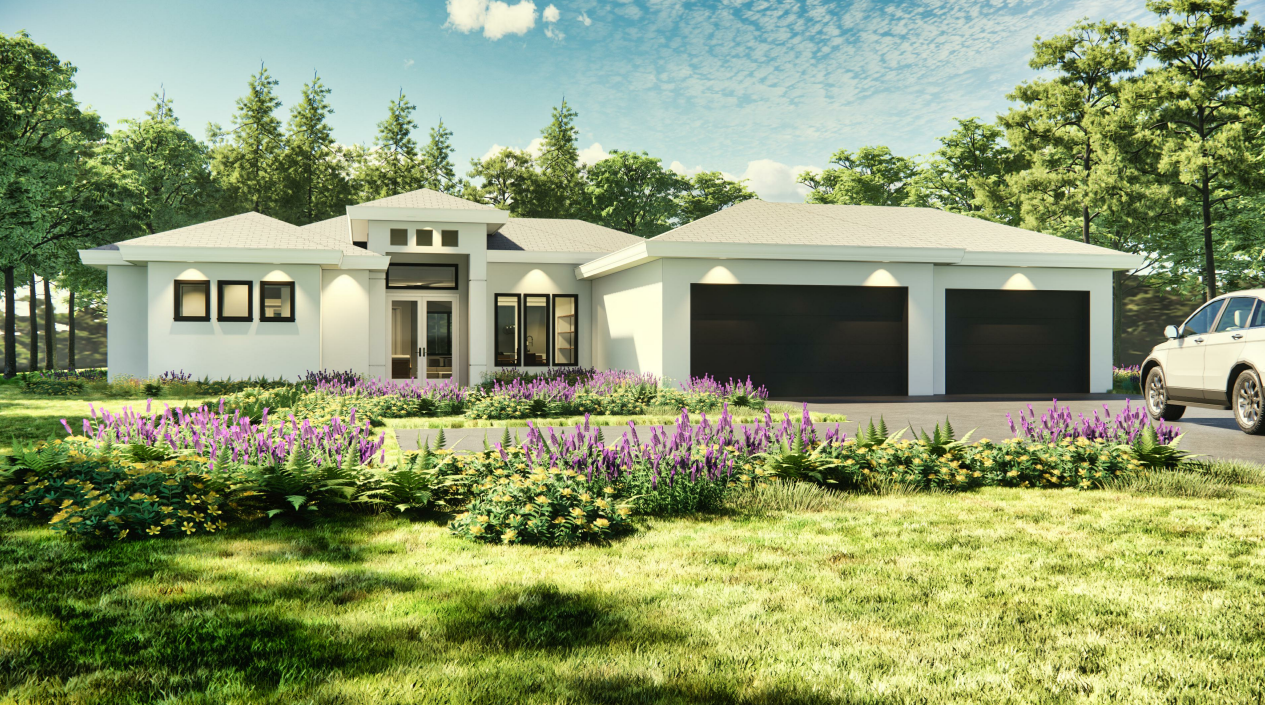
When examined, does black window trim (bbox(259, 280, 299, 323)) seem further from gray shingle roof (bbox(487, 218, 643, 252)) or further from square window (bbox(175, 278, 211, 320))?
gray shingle roof (bbox(487, 218, 643, 252))

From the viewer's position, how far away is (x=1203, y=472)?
22.6 feet

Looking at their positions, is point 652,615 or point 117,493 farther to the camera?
point 117,493

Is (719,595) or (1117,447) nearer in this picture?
(719,595)

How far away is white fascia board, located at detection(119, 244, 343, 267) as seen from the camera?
54.6 ft

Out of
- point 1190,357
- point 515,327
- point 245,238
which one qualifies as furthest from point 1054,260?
point 245,238

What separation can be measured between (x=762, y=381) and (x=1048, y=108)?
22.8 metres

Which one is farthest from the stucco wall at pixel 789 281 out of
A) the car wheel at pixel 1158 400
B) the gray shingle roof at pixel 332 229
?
the gray shingle roof at pixel 332 229

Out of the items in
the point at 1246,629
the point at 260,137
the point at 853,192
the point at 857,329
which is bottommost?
the point at 1246,629

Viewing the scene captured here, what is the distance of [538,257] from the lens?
20281mm

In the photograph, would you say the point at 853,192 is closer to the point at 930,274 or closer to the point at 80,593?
the point at 930,274

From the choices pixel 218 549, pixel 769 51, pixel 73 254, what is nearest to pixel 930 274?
pixel 769 51

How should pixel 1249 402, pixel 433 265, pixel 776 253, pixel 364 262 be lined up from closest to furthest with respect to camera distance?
pixel 1249 402 → pixel 776 253 → pixel 364 262 → pixel 433 265

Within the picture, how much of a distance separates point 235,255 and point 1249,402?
62.0 feet

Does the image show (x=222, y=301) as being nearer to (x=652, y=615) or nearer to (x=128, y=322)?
(x=128, y=322)
